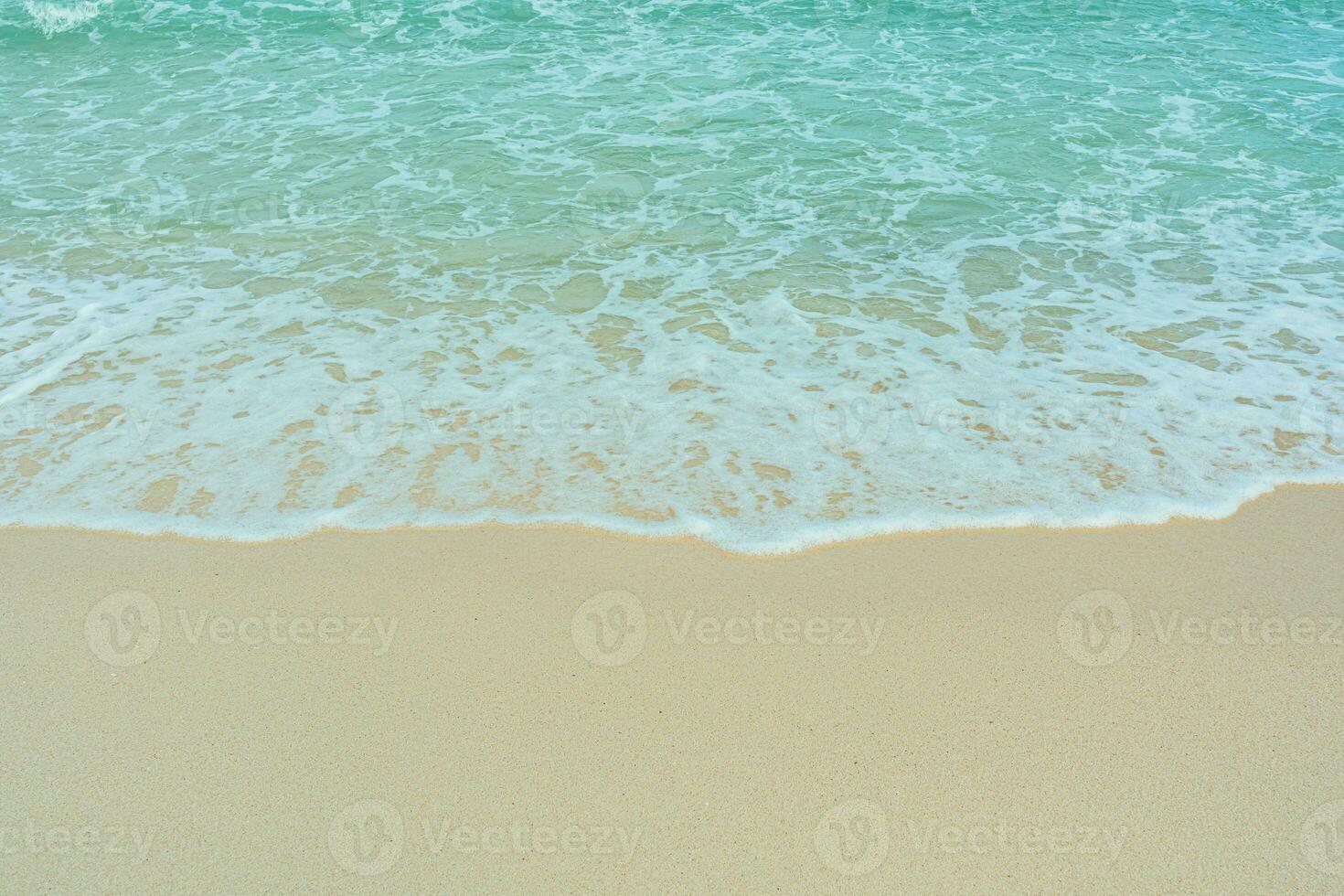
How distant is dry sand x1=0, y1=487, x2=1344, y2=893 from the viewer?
2.86m

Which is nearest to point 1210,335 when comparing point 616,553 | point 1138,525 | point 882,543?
point 1138,525

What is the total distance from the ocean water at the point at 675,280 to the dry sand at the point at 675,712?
293mm

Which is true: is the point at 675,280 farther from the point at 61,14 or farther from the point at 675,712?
the point at 61,14

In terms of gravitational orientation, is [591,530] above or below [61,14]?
below

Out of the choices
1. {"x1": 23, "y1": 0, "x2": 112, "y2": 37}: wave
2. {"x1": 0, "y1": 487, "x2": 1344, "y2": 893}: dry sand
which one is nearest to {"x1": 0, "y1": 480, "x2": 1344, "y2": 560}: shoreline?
{"x1": 0, "y1": 487, "x2": 1344, "y2": 893}: dry sand

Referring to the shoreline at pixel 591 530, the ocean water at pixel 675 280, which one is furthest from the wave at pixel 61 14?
the shoreline at pixel 591 530

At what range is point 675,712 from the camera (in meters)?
3.32

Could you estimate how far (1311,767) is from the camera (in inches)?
122

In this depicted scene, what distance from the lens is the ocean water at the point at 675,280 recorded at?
14.7 feet

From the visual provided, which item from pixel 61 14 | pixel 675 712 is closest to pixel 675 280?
pixel 675 712

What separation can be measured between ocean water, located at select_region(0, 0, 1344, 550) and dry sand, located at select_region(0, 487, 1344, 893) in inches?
11.6

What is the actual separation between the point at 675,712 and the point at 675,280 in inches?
144

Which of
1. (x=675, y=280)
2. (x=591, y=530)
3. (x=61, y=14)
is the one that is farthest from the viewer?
(x=61, y=14)

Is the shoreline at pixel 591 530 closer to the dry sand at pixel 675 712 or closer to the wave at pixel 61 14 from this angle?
the dry sand at pixel 675 712
